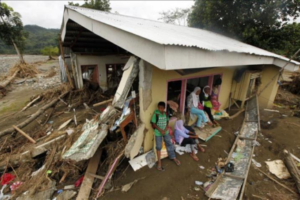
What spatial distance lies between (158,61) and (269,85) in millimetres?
8596

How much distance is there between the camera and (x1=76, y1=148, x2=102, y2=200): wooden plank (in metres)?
3.09

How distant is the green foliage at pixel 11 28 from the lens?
51.4ft

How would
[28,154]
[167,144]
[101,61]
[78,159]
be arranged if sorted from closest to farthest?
[78,159]
[167,144]
[28,154]
[101,61]

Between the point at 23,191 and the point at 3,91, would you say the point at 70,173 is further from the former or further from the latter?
the point at 3,91

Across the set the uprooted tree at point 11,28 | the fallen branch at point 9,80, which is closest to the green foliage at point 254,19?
the fallen branch at point 9,80

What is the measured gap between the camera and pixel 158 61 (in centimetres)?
222

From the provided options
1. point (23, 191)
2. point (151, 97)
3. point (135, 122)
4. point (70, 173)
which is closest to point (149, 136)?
point (135, 122)

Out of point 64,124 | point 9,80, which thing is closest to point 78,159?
point 64,124

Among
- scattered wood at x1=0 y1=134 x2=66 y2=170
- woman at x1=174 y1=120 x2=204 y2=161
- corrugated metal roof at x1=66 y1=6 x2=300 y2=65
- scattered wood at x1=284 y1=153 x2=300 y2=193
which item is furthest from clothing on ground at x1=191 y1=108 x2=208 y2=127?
scattered wood at x1=0 y1=134 x2=66 y2=170

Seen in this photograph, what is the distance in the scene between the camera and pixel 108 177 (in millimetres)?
3379

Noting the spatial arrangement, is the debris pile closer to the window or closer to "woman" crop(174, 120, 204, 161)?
"woman" crop(174, 120, 204, 161)

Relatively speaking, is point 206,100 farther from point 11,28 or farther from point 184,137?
point 11,28

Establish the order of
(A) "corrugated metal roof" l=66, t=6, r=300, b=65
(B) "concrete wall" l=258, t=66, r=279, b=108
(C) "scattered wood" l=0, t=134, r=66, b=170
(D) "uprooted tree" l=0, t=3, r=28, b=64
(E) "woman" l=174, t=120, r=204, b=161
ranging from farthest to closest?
1. (D) "uprooted tree" l=0, t=3, r=28, b=64
2. (B) "concrete wall" l=258, t=66, r=279, b=108
3. (E) "woman" l=174, t=120, r=204, b=161
4. (C) "scattered wood" l=0, t=134, r=66, b=170
5. (A) "corrugated metal roof" l=66, t=6, r=300, b=65

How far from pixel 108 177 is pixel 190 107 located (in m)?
3.47
